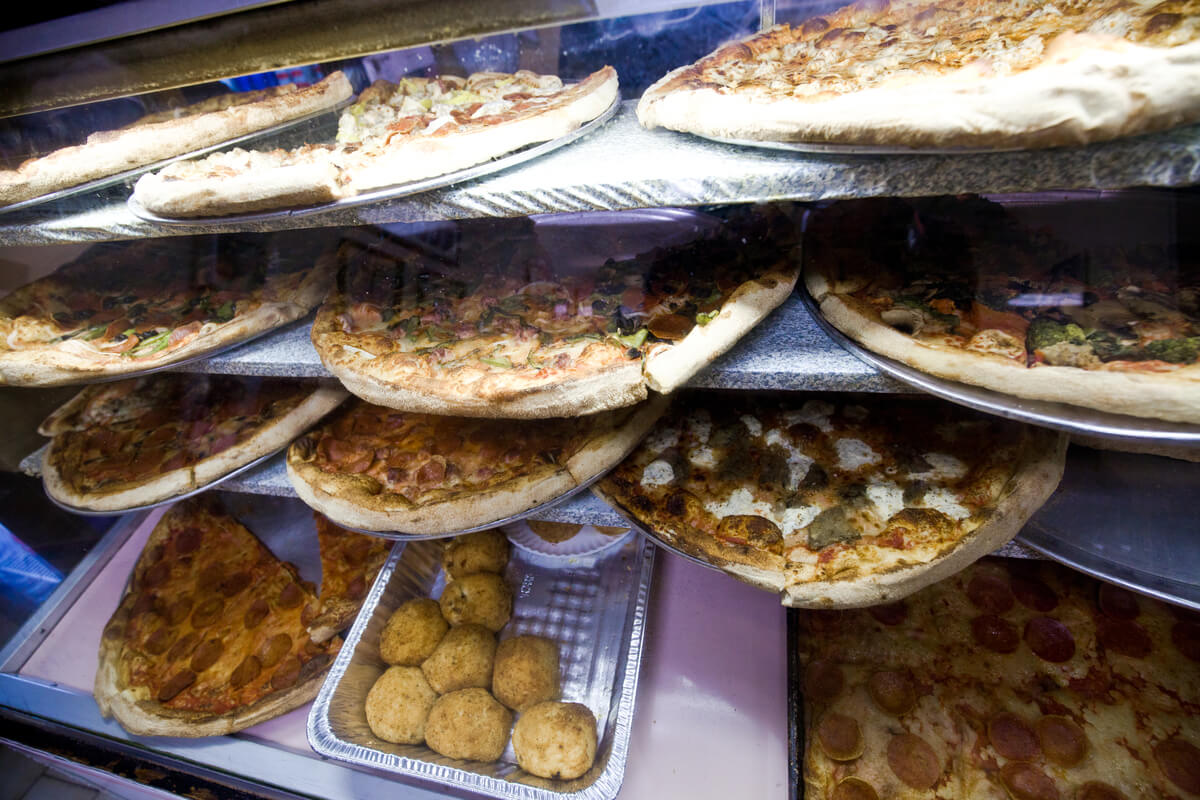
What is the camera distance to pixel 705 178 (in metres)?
1.32

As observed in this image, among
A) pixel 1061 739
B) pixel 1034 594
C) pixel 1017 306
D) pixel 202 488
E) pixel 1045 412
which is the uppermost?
pixel 1017 306

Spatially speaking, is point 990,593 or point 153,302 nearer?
point 990,593

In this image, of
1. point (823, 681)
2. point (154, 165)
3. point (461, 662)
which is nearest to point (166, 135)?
point (154, 165)

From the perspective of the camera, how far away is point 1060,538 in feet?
5.63

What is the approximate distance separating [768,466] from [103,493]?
2792mm

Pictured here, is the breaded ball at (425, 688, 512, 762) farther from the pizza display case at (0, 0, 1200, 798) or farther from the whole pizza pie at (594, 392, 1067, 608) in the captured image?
the whole pizza pie at (594, 392, 1067, 608)

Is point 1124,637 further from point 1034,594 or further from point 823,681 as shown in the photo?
point 823,681

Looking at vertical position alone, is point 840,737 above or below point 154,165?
below

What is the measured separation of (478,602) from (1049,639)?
218 cm

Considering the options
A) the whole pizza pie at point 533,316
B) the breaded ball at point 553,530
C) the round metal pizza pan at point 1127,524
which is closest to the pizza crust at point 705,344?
the whole pizza pie at point 533,316

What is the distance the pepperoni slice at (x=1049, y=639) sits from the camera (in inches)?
80.4

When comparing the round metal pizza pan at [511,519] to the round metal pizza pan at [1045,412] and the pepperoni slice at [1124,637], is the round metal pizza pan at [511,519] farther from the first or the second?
the pepperoni slice at [1124,637]

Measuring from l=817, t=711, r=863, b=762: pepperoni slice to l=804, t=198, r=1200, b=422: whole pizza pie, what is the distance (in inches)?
51.3

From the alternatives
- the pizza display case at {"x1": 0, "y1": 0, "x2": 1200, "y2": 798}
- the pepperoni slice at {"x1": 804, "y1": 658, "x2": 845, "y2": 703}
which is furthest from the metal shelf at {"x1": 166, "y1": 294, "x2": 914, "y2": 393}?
the pepperoni slice at {"x1": 804, "y1": 658, "x2": 845, "y2": 703}
